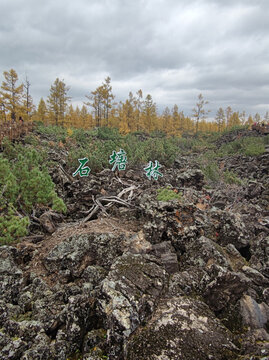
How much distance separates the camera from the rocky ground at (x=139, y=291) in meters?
1.78

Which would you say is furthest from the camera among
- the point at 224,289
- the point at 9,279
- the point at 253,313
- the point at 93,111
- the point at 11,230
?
the point at 93,111

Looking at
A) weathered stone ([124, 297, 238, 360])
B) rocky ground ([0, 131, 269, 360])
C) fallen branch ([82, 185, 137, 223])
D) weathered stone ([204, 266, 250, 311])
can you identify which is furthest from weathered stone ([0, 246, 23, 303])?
weathered stone ([204, 266, 250, 311])

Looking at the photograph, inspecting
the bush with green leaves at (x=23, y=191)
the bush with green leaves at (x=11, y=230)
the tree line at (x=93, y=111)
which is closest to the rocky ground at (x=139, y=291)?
the bush with green leaves at (x=11, y=230)

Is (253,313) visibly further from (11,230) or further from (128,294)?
(11,230)

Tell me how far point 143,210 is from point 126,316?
97.1 inches

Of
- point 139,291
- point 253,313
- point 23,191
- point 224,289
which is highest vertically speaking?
point 23,191

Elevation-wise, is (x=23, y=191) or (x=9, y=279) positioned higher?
(x=23, y=191)

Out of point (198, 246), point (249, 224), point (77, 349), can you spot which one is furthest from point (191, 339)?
point (249, 224)

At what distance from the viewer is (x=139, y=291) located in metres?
2.12

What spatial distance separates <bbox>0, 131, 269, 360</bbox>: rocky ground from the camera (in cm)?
178

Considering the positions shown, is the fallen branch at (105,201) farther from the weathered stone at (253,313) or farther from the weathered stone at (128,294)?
the weathered stone at (253,313)

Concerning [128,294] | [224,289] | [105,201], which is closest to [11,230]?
[128,294]

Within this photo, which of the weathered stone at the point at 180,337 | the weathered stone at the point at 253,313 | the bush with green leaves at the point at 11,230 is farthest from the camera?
the bush with green leaves at the point at 11,230

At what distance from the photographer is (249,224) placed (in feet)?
15.4
